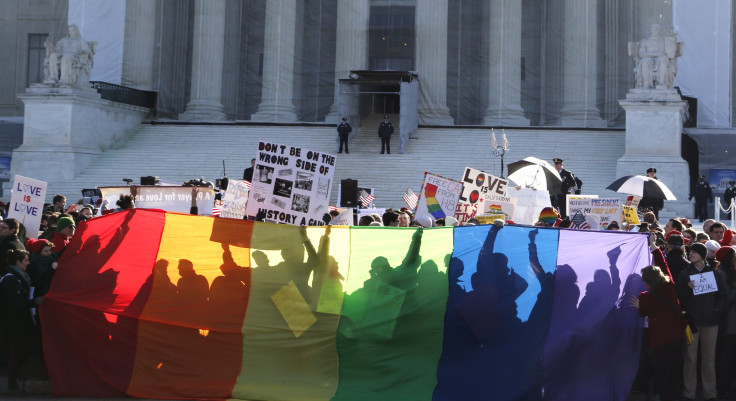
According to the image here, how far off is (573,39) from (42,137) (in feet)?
66.4

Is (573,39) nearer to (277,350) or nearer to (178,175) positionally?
(178,175)

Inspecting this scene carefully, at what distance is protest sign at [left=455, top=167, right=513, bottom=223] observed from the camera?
1678cm

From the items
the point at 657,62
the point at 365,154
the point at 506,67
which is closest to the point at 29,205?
the point at 365,154

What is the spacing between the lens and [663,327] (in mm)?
10125

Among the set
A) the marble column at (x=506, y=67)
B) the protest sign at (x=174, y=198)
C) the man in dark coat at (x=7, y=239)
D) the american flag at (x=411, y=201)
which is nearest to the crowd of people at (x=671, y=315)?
the man in dark coat at (x=7, y=239)

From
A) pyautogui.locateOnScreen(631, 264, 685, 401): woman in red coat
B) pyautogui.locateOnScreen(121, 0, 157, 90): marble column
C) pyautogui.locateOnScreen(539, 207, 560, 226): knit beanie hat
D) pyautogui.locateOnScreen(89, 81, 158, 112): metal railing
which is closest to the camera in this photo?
pyautogui.locateOnScreen(631, 264, 685, 401): woman in red coat

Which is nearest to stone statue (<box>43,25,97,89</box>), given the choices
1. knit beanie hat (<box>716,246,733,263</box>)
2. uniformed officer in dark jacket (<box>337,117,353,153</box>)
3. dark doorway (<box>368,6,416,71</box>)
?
uniformed officer in dark jacket (<box>337,117,353,153</box>)

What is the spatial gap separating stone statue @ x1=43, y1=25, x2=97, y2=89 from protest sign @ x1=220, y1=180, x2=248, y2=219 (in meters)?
22.4

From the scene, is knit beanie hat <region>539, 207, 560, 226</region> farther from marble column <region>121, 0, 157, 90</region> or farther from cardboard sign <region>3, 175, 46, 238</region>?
marble column <region>121, 0, 157, 90</region>

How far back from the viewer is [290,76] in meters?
40.8

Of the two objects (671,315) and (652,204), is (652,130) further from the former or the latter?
(671,315)

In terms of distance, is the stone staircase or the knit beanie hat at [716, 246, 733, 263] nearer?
the knit beanie hat at [716, 246, 733, 263]

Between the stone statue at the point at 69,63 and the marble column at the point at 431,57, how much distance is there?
→ 12.5 meters

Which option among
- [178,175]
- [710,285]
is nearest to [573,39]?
[178,175]
